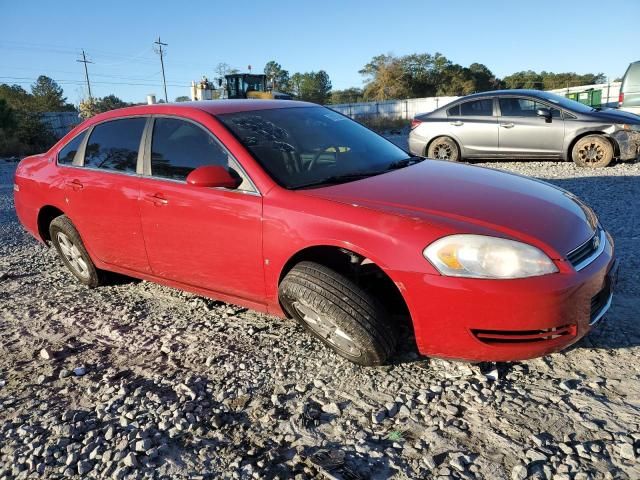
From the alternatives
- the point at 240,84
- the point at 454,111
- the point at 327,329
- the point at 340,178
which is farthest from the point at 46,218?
the point at 240,84

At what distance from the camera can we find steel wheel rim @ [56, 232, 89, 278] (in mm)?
4305

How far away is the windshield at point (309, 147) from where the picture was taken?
121 inches

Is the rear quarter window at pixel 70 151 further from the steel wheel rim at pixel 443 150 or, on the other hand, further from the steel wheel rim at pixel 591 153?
the steel wheel rim at pixel 591 153

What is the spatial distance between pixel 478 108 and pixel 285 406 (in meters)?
8.33

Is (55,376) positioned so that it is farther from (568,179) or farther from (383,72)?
(383,72)

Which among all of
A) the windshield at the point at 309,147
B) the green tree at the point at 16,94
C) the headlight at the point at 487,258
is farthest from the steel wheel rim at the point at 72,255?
the green tree at the point at 16,94

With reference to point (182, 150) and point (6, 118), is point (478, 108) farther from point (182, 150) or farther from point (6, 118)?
point (6, 118)

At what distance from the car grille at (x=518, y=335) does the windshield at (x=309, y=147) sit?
48.7 inches

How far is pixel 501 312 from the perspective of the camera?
2.31 m

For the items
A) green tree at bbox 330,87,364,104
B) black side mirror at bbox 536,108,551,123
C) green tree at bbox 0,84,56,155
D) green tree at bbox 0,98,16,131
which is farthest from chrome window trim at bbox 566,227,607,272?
green tree at bbox 330,87,364,104

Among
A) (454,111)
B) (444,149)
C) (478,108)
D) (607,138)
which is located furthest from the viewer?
(444,149)

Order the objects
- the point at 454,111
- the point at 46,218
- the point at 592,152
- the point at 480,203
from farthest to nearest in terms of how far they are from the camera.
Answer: the point at 454,111 → the point at 592,152 → the point at 46,218 → the point at 480,203

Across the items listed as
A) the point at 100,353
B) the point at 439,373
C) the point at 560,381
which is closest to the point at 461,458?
the point at 439,373

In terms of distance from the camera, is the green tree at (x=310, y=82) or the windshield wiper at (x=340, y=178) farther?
the green tree at (x=310, y=82)
